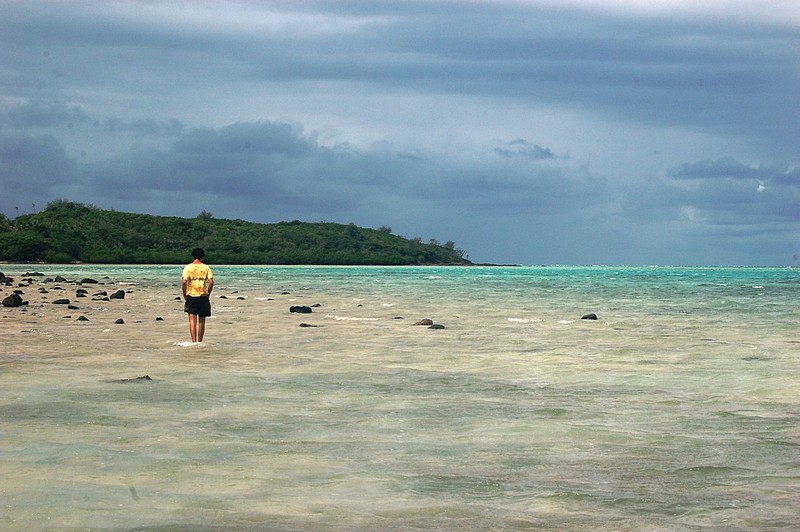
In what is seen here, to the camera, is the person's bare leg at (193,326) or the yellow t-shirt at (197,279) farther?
the person's bare leg at (193,326)

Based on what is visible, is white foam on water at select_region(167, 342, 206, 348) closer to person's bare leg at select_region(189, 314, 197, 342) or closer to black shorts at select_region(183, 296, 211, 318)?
person's bare leg at select_region(189, 314, 197, 342)

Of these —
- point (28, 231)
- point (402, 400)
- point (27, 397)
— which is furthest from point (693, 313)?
point (28, 231)

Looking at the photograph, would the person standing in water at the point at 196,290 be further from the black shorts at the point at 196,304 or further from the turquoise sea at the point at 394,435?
the turquoise sea at the point at 394,435

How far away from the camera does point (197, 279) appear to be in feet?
62.7

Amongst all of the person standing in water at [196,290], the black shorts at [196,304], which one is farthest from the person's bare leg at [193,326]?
the black shorts at [196,304]

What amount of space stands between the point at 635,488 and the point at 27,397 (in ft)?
25.2

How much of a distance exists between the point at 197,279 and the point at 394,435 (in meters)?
10.7

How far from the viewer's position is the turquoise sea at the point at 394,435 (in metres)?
6.53

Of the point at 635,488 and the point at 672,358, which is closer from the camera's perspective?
the point at 635,488

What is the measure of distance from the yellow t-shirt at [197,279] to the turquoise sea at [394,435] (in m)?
1.11

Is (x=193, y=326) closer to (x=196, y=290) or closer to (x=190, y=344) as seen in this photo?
(x=190, y=344)

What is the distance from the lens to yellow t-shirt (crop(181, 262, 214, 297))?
1897cm

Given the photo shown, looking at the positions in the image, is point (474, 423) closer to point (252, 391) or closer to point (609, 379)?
point (252, 391)

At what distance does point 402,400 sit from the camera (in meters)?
11.8
